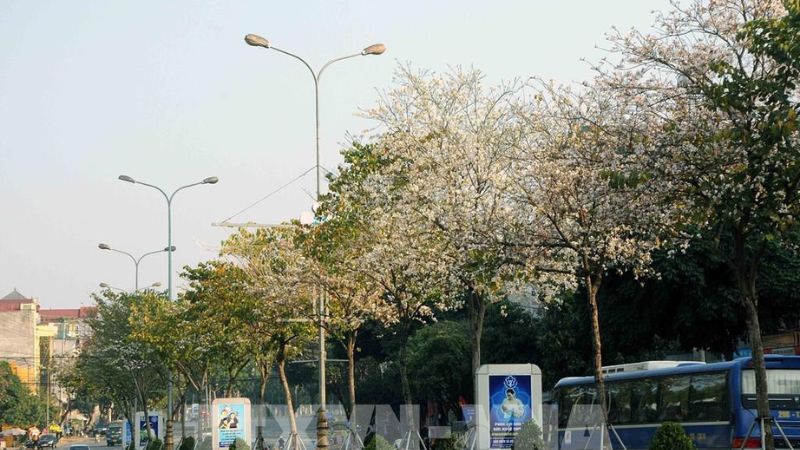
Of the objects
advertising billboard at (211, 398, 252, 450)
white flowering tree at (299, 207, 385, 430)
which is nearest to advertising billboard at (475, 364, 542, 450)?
white flowering tree at (299, 207, 385, 430)

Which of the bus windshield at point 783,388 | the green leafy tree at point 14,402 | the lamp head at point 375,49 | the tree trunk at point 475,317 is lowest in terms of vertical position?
the green leafy tree at point 14,402

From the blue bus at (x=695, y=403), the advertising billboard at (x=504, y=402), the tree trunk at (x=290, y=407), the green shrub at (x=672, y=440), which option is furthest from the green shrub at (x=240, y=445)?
the green shrub at (x=672, y=440)

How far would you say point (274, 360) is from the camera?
49844 mm

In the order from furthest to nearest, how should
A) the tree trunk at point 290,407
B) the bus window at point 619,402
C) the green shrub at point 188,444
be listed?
1. the green shrub at point 188,444
2. the tree trunk at point 290,407
3. the bus window at point 619,402

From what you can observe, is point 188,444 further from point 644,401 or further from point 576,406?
point 644,401

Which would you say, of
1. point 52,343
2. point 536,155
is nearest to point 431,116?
point 536,155

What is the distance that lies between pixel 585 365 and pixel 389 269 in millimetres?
22878

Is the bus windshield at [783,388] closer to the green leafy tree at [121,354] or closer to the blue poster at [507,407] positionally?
the blue poster at [507,407]

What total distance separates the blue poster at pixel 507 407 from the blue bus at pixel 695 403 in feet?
6.18

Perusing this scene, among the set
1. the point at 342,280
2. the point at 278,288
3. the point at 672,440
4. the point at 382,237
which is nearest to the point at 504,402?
the point at 672,440

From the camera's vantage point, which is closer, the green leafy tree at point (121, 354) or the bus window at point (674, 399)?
the bus window at point (674, 399)

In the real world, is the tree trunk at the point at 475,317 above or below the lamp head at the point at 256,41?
below

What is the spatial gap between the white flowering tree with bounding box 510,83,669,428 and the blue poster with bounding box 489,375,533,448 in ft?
7.91

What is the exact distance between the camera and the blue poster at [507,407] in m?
24.8
